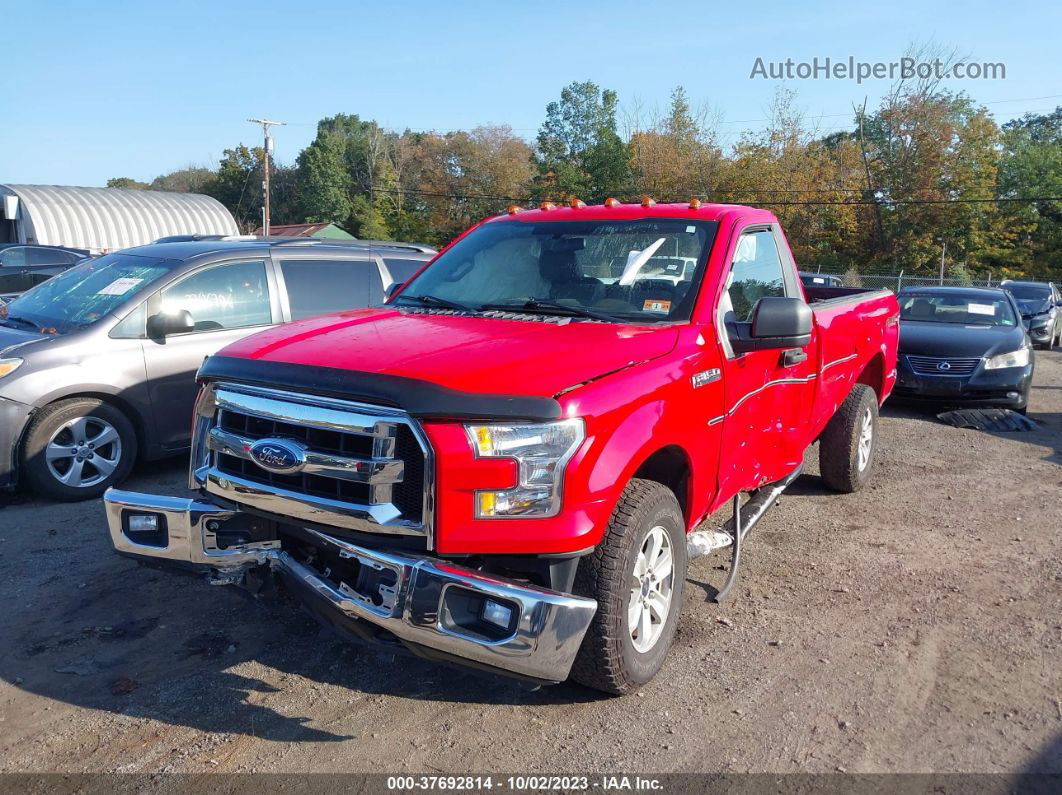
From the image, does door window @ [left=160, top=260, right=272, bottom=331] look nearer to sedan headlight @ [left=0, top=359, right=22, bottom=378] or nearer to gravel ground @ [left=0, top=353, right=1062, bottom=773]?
sedan headlight @ [left=0, top=359, right=22, bottom=378]

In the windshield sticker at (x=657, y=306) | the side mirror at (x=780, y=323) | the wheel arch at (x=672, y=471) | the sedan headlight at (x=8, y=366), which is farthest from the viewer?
the sedan headlight at (x=8, y=366)

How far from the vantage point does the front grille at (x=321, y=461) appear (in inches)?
120

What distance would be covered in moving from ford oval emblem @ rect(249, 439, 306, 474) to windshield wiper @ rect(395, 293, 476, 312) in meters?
1.34

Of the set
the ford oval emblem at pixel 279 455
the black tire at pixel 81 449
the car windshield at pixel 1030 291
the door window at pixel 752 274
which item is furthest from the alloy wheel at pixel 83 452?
the car windshield at pixel 1030 291

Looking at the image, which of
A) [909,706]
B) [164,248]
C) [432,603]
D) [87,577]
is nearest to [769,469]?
[909,706]

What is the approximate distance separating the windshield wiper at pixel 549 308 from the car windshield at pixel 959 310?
8556 mm

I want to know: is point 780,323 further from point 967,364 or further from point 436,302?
point 967,364

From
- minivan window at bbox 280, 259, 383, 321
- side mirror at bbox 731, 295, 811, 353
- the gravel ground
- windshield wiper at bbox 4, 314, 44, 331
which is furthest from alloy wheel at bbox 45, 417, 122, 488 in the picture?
side mirror at bbox 731, 295, 811, 353

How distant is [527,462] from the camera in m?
2.99

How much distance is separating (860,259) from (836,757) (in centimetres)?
4866

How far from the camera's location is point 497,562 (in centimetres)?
311

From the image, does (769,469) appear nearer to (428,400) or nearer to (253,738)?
(428,400)

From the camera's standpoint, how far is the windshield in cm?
636

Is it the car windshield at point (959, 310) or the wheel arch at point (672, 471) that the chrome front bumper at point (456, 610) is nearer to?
the wheel arch at point (672, 471)
